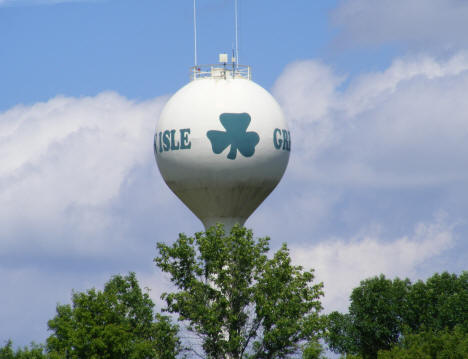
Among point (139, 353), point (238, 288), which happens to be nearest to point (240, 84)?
point (238, 288)

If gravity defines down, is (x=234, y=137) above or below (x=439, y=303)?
above

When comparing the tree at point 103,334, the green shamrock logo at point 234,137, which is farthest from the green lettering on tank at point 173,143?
the tree at point 103,334

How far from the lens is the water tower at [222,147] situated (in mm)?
42531

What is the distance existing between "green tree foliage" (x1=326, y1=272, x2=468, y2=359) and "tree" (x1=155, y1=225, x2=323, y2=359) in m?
14.1

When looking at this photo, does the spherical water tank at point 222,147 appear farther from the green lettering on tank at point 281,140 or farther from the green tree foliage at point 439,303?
the green tree foliage at point 439,303

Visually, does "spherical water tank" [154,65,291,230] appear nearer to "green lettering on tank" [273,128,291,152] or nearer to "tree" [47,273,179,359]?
"green lettering on tank" [273,128,291,152]

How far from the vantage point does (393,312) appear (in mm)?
55938

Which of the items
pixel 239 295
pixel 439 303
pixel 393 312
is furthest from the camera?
pixel 393 312

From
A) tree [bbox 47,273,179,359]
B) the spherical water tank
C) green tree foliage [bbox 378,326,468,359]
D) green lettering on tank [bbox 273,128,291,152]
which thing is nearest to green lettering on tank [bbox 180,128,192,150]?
the spherical water tank

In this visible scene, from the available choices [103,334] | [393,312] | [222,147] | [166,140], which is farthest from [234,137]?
[393,312]

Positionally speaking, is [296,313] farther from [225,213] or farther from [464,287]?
[464,287]

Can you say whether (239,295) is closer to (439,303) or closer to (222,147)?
(222,147)

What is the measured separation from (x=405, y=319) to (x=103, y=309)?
751 inches

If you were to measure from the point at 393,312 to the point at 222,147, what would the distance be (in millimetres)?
18231
